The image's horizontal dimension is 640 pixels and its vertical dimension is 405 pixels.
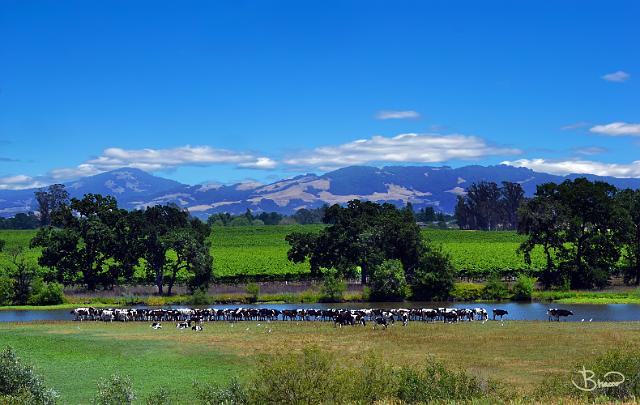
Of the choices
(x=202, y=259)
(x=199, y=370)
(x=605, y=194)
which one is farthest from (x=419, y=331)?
(x=605, y=194)

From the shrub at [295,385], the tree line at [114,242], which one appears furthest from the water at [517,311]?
the shrub at [295,385]

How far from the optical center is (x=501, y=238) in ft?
534

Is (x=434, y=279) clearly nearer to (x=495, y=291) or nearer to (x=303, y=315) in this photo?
(x=495, y=291)

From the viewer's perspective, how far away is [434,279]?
250 ft

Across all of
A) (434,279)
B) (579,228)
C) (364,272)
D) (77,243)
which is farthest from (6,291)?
(579,228)

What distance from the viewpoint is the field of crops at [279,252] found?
3970 inches

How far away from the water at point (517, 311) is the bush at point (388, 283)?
1714mm

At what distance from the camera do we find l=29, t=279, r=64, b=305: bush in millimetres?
77625

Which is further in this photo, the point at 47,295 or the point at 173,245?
the point at 173,245

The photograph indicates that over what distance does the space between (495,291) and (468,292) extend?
2.79 meters

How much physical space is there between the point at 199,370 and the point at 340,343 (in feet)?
36.0

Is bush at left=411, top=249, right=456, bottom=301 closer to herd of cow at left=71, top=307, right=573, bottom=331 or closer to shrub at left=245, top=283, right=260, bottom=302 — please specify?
herd of cow at left=71, top=307, right=573, bottom=331

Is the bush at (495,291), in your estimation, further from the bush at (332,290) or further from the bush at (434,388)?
the bush at (434,388)

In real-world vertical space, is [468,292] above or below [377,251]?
below
